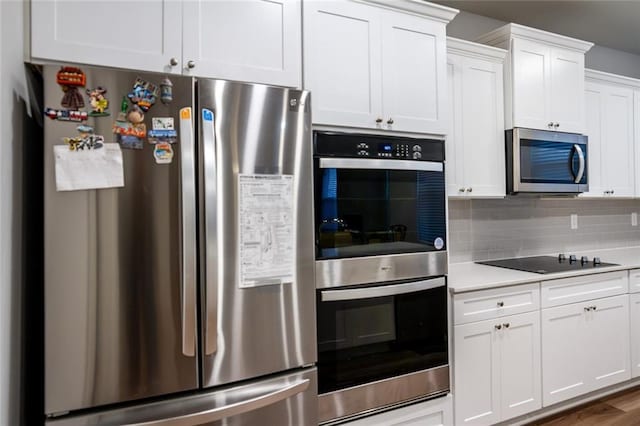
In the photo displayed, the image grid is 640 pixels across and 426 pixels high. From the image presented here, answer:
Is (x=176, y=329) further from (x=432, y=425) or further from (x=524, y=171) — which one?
(x=524, y=171)

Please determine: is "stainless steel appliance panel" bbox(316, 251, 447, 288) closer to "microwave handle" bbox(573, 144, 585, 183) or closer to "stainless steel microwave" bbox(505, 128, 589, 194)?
"stainless steel microwave" bbox(505, 128, 589, 194)

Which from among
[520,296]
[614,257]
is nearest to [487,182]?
[520,296]

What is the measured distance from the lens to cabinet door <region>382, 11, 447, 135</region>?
6.29ft

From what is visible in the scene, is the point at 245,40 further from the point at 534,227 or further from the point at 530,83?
the point at 534,227

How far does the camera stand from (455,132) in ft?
8.18

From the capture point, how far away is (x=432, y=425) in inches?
78.7

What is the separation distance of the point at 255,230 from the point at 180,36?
2.57ft

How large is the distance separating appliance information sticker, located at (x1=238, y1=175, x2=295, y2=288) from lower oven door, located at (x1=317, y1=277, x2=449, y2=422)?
275mm

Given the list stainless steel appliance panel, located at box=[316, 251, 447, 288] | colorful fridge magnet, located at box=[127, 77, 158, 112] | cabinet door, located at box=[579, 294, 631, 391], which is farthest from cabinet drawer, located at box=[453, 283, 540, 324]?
Result: colorful fridge magnet, located at box=[127, 77, 158, 112]

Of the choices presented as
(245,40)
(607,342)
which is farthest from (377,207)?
(607,342)

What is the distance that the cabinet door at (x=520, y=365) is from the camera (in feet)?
7.40

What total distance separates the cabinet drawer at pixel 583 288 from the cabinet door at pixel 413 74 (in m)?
1.24

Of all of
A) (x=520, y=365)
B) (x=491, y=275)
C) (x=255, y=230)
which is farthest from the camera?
(x=491, y=275)


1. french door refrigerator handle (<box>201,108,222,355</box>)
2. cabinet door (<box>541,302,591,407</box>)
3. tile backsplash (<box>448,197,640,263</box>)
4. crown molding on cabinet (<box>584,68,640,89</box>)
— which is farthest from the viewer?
crown molding on cabinet (<box>584,68,640,89</box>)
